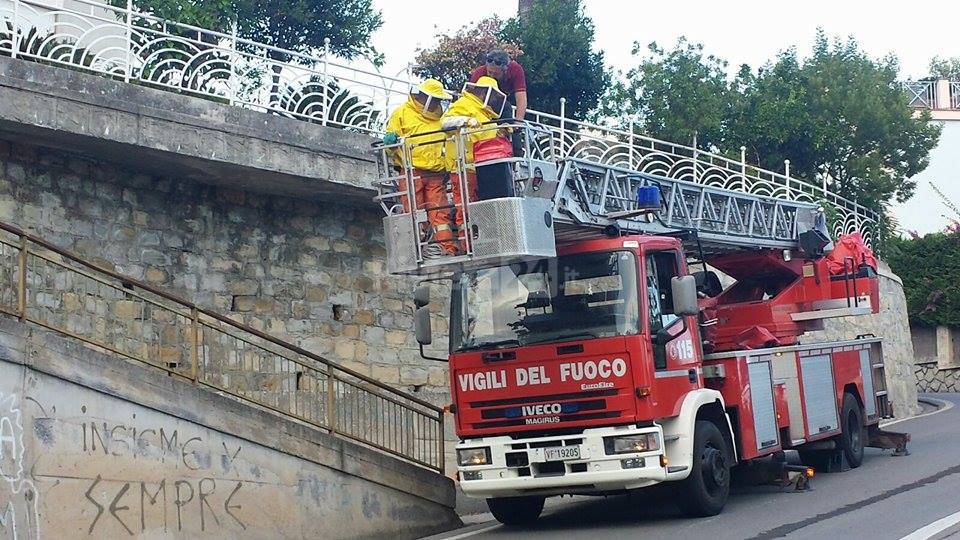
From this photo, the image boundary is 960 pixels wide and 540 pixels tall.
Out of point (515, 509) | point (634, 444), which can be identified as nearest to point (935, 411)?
point (515, 509)

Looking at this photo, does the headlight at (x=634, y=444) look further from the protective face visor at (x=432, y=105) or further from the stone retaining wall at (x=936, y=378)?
the stone retaining wall at (x=936, y=378)

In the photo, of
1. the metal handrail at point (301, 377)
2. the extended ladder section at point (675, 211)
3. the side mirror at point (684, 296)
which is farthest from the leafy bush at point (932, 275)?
the side mirror at point (684, 296)

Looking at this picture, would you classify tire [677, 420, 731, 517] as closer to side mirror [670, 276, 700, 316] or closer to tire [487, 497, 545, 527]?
side mirror [670, 276, 700, 316]

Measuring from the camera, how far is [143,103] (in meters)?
12.4

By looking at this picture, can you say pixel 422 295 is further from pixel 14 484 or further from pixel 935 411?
pixel 935 411

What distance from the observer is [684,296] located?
10586 mm

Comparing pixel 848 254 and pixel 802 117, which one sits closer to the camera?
pixel 848 254

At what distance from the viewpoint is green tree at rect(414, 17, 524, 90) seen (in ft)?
93.0

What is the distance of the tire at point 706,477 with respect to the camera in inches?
422

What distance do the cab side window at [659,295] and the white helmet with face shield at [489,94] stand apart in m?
1.94

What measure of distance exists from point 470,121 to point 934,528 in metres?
5.01

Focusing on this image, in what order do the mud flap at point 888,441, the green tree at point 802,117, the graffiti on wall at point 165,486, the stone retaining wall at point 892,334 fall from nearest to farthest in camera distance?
the graffiti on wall at point 165,486
the mud flap at point 888,441
the stone retaining wall at point 892,334
the green tree at point 802,117

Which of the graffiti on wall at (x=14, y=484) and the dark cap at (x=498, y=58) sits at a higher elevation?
the dark cap at (x=498, y=58)

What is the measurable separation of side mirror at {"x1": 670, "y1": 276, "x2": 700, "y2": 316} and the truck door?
143 mm
